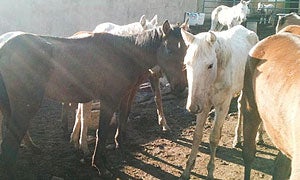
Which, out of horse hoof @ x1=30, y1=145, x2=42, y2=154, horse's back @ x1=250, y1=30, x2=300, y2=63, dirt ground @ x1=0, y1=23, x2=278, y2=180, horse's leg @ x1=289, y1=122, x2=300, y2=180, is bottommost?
dirt ground @ x1=0, y1=23, x2=278, y2=180

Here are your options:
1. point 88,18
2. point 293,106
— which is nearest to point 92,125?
point 293,106

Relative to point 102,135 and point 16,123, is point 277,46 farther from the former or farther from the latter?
point 16,123

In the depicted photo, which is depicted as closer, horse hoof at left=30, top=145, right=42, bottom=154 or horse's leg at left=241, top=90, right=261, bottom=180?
horse's leg at left=241, top=90, right=261, bottom=180

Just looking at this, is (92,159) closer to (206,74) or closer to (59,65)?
(59,65)

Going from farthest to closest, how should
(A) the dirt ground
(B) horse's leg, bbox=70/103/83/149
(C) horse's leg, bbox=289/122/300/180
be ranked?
(B) horse's leg, bbox=70/103/83/149, (A) the dirt ground, (C) horse's leg, bbox=289/122/300/180

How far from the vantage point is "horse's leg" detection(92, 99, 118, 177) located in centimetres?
432

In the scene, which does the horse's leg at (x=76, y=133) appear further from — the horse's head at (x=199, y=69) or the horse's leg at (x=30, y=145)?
the horse's head at (x=199, y=69)

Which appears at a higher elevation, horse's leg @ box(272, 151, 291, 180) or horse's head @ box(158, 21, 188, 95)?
horse's head @ box(158, 21, 188, 95)

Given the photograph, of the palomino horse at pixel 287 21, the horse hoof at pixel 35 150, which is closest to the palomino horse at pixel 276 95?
the palomino horse at pixel 287 21

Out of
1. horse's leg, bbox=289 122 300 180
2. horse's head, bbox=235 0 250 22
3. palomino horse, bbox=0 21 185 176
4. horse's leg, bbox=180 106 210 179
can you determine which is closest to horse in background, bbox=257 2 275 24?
horse's head, bbox=235 0 250 22

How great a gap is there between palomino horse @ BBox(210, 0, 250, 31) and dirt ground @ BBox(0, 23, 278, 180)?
949 centimetres

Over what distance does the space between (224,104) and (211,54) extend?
0.96 meters

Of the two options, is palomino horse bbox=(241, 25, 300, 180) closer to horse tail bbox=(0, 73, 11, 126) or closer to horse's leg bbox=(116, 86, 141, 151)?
horse's leg bbox=(116, 86, 141, 151)

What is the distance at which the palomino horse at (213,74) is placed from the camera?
349 cm
